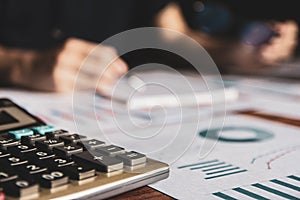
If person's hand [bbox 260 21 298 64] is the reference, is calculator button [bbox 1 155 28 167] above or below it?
below

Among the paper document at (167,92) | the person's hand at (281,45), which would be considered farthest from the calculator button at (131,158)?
the person's hand at (281,45)

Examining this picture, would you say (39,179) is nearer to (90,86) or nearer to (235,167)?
(235,167)

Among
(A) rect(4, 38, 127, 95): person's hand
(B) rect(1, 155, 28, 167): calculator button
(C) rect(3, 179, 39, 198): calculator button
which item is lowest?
(C) rect(3, 179, 39, 198): calculator button

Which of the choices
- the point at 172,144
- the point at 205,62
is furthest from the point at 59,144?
the point at 205,62

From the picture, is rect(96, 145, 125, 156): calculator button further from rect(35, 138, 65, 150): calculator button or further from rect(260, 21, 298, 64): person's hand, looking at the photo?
rect(260, 21, 298, 64): person's hand

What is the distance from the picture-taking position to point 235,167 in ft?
1.20

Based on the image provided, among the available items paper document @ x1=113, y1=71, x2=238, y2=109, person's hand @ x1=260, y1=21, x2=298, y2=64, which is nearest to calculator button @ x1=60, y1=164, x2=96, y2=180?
paper document @ x1=113, y1=71, x2=238, y2=109

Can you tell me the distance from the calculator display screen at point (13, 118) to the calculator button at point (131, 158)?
0.42ft

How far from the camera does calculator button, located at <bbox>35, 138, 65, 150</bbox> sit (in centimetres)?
31

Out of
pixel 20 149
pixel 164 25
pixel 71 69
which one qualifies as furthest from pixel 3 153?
pixel 164 25

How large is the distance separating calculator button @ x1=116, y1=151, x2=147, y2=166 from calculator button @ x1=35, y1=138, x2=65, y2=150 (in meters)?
0.05

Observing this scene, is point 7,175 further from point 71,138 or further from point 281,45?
point 281,45

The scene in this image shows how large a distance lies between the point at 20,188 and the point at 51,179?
0.02 m

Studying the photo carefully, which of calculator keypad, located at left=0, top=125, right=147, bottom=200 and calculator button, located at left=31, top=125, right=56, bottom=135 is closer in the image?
calculator keypad, located at left=0, top=125, right=147, bottom=200
